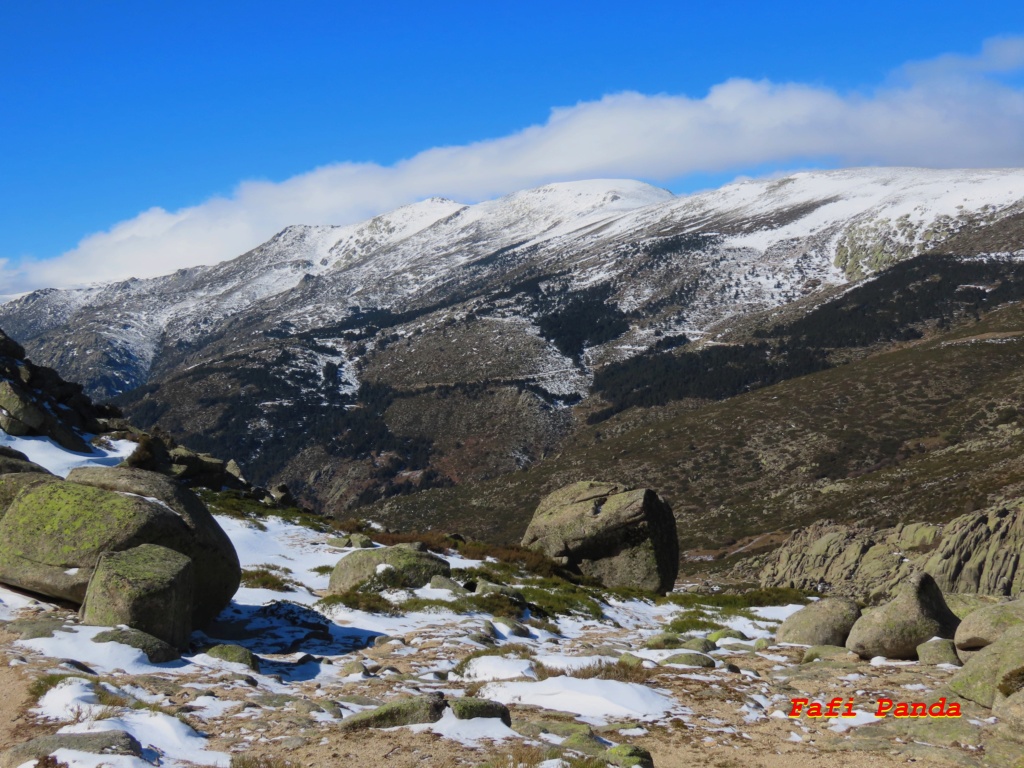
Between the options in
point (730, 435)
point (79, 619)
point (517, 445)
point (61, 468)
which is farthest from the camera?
point (517, 445)

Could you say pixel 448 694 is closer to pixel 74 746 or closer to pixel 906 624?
pixel 74 746

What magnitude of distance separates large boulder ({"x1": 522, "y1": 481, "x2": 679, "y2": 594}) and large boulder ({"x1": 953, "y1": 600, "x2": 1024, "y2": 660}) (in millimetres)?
18425

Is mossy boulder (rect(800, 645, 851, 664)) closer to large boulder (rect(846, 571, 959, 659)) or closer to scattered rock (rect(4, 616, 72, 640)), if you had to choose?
large boulder (rect(846, 571, 959, 659))

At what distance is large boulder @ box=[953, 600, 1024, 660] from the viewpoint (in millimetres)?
14398

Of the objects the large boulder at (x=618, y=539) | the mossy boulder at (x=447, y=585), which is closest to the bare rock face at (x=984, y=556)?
the large boulder at (x=618, y=539)

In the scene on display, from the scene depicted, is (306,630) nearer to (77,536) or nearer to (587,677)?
(77,536)

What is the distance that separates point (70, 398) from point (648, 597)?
A: 36.3m

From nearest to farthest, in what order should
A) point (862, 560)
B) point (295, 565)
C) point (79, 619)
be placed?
1. point (79, 619)
2. point (295, 565)
3. point (862, 560)

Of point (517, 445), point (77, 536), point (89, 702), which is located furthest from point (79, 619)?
point (517, 445)

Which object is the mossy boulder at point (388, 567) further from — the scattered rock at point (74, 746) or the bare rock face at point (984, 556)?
the bare rock face at point (984, 556)

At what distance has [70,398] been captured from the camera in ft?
150

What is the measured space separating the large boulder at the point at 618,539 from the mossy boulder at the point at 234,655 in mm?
21422

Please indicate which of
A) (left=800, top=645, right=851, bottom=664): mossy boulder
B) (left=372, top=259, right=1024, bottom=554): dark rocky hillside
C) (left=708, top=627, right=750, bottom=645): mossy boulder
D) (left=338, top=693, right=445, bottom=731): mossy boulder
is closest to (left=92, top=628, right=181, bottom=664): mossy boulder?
(left=338, top=693, right=445, bottom=731): mossy boulder

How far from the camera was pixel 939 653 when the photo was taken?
1514 cm
